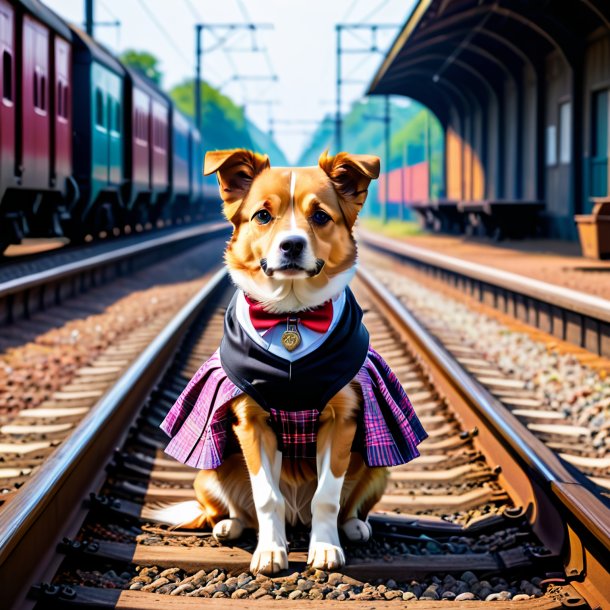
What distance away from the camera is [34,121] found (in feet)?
42.0

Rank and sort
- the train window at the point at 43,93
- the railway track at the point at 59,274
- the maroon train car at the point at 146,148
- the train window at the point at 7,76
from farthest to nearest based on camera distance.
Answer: the maroon train car at the point at 146,148 < the train window at the point at 43,93 < the train window at the point at 7,76 < the railway track at the point at 59,274

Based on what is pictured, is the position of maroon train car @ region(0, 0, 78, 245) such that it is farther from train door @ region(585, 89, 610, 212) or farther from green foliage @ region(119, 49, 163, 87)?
green foliage @ region(119, 49, 163, 87)

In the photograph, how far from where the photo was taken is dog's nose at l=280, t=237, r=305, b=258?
110 inches

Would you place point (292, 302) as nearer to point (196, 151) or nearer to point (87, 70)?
point (87, 70)

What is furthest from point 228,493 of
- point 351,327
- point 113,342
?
point 113,342

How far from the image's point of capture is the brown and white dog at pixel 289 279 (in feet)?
9.41

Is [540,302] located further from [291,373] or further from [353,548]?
[291,373]

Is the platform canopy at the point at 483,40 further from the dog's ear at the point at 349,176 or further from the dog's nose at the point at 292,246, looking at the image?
the dog's nose at the point at 292,246

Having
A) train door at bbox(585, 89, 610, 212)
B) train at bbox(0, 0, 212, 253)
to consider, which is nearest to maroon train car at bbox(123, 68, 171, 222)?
train at bbox(0, 0, 212, 253)

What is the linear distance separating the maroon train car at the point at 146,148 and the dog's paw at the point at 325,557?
1765 centimetres

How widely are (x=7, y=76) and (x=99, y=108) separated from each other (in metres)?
5.54

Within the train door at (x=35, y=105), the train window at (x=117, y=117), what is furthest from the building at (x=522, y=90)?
the train door at (x=35, y=105)

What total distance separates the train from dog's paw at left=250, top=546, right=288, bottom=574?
8895 millimetres

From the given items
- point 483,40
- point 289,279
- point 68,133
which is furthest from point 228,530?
point 483,40
